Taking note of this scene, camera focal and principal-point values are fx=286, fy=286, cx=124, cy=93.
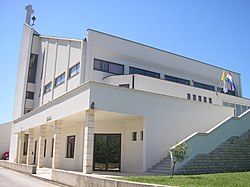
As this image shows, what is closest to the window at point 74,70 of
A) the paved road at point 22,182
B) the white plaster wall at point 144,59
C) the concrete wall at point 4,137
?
the white plaster wall at point 144,59

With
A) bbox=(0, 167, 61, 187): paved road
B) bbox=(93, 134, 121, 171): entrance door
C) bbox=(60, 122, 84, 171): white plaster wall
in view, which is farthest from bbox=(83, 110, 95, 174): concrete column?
bbox=(60, 122, 84, 171): white plaster wall

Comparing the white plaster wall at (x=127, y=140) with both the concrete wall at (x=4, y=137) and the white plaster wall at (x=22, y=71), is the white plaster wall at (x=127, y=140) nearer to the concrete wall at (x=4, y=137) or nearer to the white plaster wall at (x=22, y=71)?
the white plaster wall at (x=22, y=71)

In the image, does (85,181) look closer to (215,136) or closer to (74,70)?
(215,136)

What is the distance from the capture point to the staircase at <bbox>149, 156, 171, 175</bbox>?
17.1 metres

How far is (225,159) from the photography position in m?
19.1

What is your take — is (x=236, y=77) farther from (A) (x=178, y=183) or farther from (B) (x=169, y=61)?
(A) (x=178, y=183)

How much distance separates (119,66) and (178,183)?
59.9ft

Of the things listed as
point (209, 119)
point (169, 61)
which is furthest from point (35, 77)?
point (209, 119)

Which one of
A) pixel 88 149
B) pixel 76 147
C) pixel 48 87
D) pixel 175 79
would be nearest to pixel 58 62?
pixel 48 87

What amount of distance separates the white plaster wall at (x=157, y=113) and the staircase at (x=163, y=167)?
0.97 ft

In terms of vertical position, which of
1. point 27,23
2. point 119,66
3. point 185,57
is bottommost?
point 119,66

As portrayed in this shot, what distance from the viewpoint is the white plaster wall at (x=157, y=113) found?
17.2 m

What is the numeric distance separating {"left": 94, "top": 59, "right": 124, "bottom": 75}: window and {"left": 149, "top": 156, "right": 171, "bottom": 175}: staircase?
37.2 ft

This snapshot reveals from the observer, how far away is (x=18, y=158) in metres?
31.6
